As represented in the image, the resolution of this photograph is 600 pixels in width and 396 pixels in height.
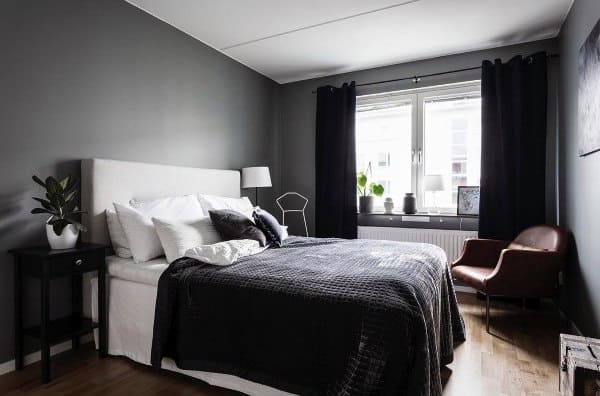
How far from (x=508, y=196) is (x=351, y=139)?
177cm

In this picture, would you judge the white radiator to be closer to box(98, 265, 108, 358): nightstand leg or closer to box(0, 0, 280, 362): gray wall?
box(0, 0, 280, 362): gray wall

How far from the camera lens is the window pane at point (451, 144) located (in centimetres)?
390

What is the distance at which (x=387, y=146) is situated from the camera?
14.3 feet

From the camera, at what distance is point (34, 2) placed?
223 centimetres

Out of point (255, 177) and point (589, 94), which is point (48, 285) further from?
point (589, 94)

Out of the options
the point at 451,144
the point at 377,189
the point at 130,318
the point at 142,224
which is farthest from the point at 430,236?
the point at 130,318

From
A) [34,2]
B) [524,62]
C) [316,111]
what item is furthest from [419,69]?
[34,2]

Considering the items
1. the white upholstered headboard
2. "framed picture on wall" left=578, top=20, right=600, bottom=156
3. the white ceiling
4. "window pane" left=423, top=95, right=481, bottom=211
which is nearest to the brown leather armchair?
"framed picture on wall" left=578, top=20, right=600, bottom=156

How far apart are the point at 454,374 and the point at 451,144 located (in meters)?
2.66

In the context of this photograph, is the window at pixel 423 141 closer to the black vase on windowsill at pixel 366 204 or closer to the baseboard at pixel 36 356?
the black vase on windowsill at pixel 366 204

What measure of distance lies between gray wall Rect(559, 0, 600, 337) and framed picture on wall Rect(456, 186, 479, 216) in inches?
29.3

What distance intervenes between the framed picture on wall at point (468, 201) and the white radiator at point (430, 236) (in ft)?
0.72

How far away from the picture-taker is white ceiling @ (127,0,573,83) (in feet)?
9.45

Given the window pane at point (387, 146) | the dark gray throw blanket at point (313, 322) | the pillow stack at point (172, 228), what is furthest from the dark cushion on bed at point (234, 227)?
the window pane at point (387, 146)
